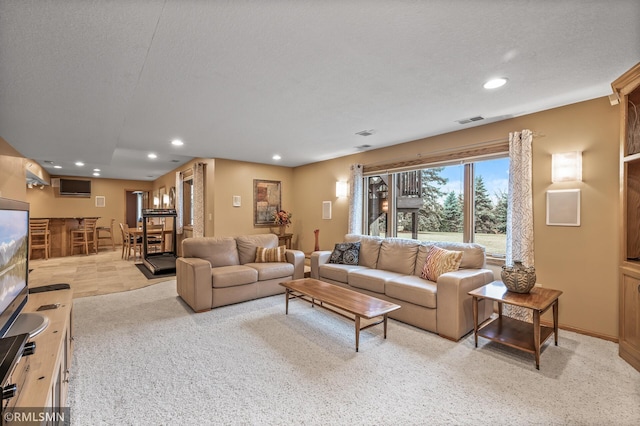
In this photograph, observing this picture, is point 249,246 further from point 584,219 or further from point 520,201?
point 584,219

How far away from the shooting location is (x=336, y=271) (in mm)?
4148

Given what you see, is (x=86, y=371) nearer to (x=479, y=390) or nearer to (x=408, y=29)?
(x=479, y=390)

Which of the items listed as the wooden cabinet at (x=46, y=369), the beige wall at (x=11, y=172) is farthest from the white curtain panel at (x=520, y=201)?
the beige wall at (x=11, y=172)

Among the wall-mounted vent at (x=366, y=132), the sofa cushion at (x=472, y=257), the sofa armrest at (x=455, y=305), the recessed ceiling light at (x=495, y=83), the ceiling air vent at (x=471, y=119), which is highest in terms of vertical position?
the wall-mounted vent at (x=366, y=132)

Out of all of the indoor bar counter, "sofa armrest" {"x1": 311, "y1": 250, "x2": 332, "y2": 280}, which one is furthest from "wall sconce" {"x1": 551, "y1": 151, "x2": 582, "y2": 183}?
the indoor bar counter

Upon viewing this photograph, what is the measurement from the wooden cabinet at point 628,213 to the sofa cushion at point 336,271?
2672 millimetres

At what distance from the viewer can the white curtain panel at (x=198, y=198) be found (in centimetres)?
624

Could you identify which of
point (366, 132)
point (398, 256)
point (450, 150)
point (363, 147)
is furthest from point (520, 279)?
point (363, 147)

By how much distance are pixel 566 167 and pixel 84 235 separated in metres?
10.7

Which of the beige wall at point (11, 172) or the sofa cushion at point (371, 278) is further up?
the beige wall at point (11, 172)

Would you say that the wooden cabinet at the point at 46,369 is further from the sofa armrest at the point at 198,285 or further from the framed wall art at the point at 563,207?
the framed wall art at the point at 563,207

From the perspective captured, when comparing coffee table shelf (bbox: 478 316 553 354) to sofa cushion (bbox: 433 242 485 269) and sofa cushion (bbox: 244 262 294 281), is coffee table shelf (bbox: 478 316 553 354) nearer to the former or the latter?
sofa cushion (bbox: 433 242 485 269)

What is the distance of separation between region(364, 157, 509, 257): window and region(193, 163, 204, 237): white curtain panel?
3.59 metres

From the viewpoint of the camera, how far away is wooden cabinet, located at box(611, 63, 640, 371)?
2404 millimetres
